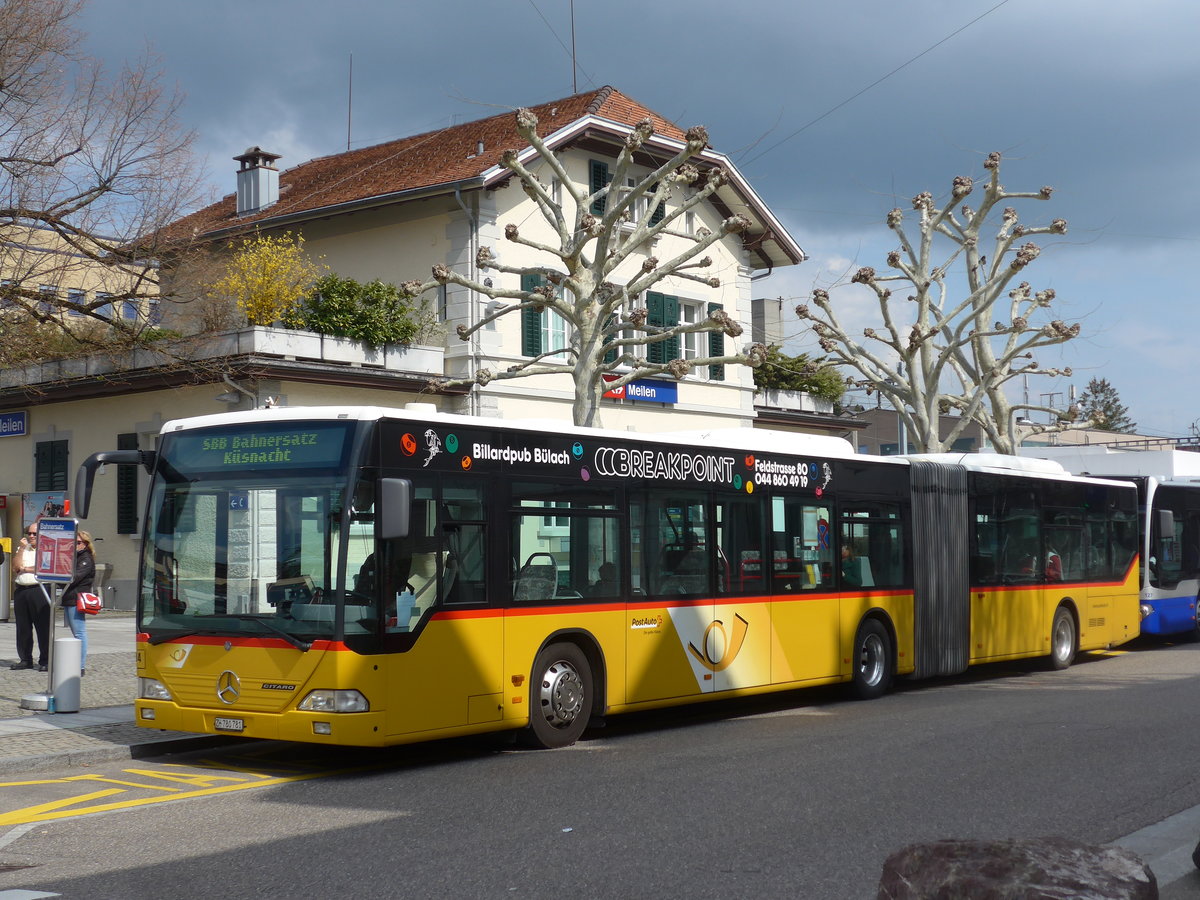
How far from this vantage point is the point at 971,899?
417 cm

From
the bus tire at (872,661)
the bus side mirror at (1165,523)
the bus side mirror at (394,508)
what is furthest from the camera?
the bus side mirror at (1165,523)

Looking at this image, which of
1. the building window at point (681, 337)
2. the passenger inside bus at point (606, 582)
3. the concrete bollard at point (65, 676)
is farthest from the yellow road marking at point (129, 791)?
the building window at point (681, 337)

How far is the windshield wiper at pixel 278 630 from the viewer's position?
9781 millimetres

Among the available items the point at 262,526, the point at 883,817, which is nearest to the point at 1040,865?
the point at 883,817

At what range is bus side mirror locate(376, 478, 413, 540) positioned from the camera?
9.63m

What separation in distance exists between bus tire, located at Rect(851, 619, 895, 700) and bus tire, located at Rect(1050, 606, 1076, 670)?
434cm

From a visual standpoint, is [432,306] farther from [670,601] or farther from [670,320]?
[670,601]

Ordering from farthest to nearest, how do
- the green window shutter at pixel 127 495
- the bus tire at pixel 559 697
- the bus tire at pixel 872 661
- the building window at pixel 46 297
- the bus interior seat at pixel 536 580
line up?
the green window shutter at pixel 127 495 < the building window at pixel 46 297 < the bus tire at pixel 872 661 < the bus tire at pixel 559 697 < the bus interior seat at pixel 536 580

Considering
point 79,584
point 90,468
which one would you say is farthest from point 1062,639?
point 90,468

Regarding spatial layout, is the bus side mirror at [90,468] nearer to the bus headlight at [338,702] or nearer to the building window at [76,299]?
the bus headlight at [338,702]

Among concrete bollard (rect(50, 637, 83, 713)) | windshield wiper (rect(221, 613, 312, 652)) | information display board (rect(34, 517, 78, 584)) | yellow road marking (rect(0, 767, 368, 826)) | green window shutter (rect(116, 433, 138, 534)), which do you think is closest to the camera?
yellow road marking (rect(0, 767, 368, 826))

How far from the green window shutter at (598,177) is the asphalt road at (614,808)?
20.0 m

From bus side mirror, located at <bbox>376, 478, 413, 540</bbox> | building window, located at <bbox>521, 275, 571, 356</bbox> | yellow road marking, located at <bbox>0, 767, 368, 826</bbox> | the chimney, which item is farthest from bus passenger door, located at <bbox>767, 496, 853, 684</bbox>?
the chimney

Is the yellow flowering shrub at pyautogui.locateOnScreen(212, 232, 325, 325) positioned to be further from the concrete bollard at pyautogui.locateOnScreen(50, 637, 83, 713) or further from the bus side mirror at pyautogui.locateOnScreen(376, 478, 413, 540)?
the bus side mirror at pyautogui.locateOnScreen(376, 478, 413, 540)
